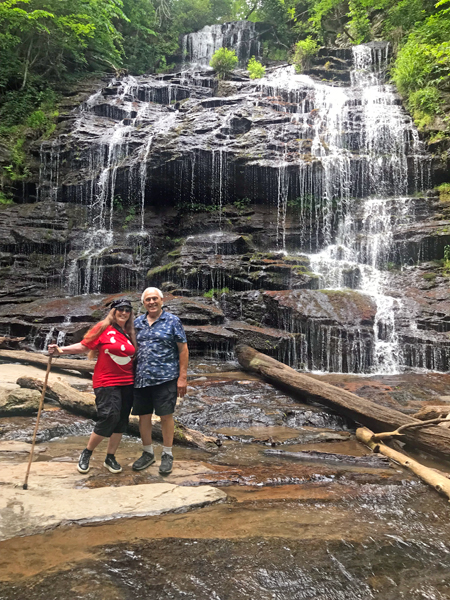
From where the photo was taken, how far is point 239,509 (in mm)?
2822

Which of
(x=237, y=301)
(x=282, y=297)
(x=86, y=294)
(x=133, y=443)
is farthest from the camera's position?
(x=86, y=294)

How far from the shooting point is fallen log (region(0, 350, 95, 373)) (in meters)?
7.74

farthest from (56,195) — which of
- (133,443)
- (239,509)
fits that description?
(239,509)

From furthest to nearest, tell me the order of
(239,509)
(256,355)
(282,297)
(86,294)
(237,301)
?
(86,294) → (237,301) → (282,297) → (256,355) → (239,509)

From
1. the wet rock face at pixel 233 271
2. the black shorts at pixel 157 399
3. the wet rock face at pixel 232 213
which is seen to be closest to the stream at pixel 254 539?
the black shorts at pixel 157 399

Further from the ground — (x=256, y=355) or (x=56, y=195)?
(x=56, y=195)

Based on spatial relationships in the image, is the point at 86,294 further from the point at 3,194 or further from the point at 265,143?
the point at 265,143

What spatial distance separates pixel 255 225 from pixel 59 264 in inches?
319

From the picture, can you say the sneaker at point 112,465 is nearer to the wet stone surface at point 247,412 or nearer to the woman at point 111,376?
the woman at point 111,376

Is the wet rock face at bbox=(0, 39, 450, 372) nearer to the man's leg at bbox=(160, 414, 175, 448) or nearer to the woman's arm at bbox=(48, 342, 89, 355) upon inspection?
the man's leg at bbox=(160, 414, 175, 448)

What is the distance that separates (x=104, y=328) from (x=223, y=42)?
96.0ft

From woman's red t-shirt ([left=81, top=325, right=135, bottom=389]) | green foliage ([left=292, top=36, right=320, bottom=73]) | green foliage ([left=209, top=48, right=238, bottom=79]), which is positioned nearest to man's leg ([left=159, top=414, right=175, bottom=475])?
woman's red t-shirt ([left=81, top=325, right=135, bottom=389])

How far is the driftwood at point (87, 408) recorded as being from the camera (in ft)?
14.4

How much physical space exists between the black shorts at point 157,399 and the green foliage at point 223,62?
22322mm
